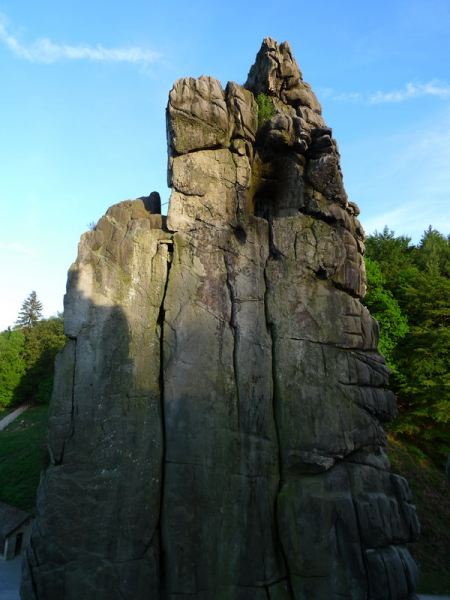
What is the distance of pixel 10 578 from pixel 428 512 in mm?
15443

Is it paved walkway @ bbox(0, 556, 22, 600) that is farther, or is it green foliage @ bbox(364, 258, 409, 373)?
green foliage @ bbox(364, 258, 409, 373)

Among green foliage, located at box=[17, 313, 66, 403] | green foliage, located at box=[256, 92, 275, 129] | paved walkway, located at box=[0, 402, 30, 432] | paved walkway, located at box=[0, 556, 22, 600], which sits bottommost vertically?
paved walkway, located at box=[0, 556, 22, 600]

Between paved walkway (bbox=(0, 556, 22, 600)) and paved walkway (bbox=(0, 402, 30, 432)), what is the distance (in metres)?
17.5

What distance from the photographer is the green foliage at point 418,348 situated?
690 inches

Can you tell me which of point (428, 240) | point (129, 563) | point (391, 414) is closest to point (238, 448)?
point (129, 563)

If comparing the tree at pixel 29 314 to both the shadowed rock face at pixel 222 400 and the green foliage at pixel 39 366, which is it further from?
the shadowed rock face at pixel 222 400

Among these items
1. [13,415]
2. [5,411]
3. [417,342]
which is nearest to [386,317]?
[417,342]

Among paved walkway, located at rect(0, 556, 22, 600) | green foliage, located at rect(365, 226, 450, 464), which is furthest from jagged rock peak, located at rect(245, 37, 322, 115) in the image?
paved walkway, located at rect(0, 556, 22, 600)

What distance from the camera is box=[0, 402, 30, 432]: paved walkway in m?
30.9

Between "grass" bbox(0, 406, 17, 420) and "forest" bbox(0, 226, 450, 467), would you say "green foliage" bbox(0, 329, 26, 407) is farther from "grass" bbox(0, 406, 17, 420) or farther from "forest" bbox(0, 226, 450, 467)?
"forest" bbox(0, 226, 450, 467)

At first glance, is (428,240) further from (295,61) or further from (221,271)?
(221,271)

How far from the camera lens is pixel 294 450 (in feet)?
26.4

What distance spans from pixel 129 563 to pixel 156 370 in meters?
3.57

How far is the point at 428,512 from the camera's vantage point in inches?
604
